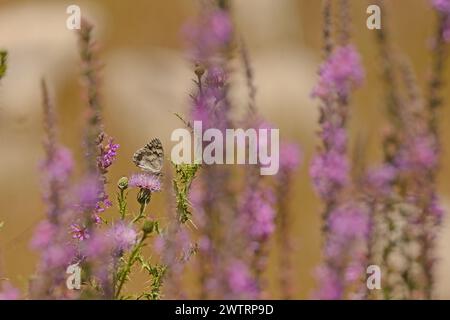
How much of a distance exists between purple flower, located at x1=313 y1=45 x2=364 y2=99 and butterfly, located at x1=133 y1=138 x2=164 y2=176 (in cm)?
55

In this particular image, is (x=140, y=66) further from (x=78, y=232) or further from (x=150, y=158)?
(x=78, y=232)

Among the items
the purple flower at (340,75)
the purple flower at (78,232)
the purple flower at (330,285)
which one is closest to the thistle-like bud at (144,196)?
the purple flower at (78,232)

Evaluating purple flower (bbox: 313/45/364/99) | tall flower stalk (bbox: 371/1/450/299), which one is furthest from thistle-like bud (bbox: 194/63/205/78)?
tall flower stalk (bbox: 371/1/450/299)

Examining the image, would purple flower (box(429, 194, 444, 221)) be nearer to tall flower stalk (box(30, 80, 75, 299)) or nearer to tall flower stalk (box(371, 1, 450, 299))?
tall flower stalk (box(371, 1, 450, 299))

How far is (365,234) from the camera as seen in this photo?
1846 mm

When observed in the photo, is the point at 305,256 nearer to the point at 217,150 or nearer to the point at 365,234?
the point at 365,234

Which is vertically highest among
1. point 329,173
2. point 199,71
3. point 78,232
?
point 199,71

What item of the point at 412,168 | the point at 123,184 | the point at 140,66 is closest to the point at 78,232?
the point at 123,184

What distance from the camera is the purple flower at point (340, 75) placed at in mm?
1909

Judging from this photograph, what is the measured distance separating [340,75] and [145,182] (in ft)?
1.96

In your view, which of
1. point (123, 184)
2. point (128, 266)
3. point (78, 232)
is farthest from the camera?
point (123, 184)

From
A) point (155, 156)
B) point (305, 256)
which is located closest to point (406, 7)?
point (305, 256)

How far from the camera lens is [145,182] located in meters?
2.27

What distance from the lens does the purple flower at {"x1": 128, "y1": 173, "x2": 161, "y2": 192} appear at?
7.42ft
